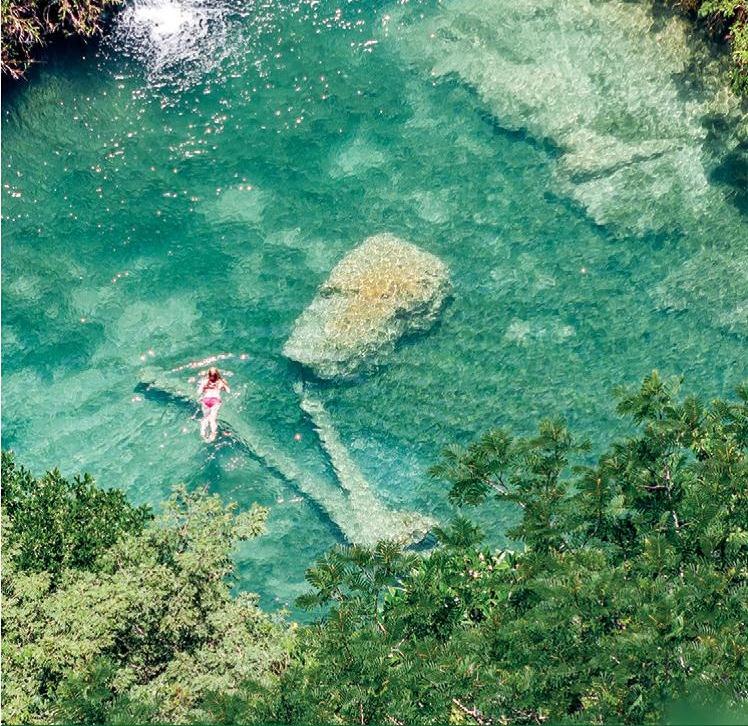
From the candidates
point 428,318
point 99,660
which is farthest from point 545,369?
point 99,660

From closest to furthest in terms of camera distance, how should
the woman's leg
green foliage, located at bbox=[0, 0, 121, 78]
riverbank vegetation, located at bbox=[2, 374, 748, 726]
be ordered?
riverbank vegetation, located at bbox=[2, 374, 748, 726], the woman's leg, green foliage, located at bbox=[0, 0, 121, 78]

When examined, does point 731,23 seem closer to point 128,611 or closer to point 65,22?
point 65,22

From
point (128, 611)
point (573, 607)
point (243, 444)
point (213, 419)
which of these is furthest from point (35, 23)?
point (573, 607)

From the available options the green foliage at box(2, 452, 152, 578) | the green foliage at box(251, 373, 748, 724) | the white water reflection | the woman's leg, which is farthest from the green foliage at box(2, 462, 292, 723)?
the white water reflection

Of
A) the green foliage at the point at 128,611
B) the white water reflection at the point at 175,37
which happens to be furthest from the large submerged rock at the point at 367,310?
the white water reflection at the point at 175,37

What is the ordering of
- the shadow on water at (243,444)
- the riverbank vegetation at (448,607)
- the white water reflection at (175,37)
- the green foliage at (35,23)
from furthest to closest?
the white water reflection at (175,37) < the green foliage at (35,23) < the shadow on water at (243,444) < the riverbank vegetation at (448,607)

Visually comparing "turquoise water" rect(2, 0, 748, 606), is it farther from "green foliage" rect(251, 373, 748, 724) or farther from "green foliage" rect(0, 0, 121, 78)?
"green foliage" rect(251, 373, 748, 724)

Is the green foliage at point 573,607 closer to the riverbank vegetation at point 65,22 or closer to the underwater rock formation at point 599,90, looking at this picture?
the underwater rock formation at point 599,90
